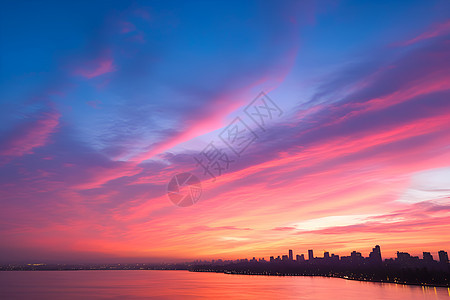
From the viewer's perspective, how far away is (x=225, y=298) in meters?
70.9

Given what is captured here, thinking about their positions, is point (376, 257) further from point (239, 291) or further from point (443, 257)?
point (239, 291)

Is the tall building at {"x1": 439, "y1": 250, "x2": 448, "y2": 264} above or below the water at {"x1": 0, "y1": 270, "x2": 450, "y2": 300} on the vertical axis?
above

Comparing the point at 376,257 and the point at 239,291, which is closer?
the point at 239,291

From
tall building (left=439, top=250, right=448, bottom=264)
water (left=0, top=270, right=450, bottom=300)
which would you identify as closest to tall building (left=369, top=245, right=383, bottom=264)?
tall building (left=439, top=250, right=448, bottom=264)

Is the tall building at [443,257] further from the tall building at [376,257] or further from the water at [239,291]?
the water at [239,291]

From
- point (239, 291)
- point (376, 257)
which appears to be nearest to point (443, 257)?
point (376, 257)

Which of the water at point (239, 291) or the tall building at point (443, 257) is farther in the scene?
the tall building at point (443, 257)

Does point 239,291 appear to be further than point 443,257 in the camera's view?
No

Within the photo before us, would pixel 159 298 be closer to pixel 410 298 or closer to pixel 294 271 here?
pixel 410 298

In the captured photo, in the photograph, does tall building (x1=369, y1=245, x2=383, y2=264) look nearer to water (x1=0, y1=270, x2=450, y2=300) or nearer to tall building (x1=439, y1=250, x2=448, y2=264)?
tall building (x1=439, y1=250, x2=448, y2=264)

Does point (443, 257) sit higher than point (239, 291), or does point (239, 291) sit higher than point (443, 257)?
point (443, 257)

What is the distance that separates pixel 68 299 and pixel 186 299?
26.2 m

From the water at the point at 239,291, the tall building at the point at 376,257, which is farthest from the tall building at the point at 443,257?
the water at the point at 239,291

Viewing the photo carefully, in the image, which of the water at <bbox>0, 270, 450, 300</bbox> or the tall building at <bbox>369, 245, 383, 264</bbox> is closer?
the water at <bbox>0, 270, 450, 300</bbox>
